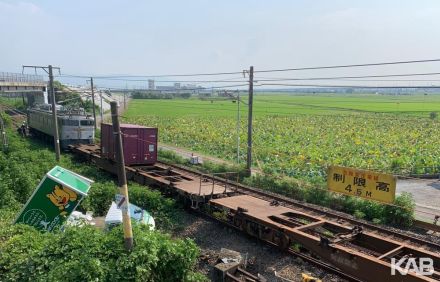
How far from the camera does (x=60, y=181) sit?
377 inches

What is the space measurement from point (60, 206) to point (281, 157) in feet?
68.8

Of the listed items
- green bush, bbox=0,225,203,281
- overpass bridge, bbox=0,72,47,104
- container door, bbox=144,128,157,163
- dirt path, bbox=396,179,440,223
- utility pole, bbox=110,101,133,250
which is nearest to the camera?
green bush, bbox=0,225,203,281

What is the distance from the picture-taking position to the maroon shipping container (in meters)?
20.0

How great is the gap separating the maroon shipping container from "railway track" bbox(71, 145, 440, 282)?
1.78 m

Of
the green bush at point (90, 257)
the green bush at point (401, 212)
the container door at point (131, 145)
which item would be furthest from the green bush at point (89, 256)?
the container door at point (131, 145)

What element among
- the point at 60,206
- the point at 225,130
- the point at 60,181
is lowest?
the point at 225,130

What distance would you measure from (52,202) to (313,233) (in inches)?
279

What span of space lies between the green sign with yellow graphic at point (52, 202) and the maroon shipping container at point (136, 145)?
9977mm

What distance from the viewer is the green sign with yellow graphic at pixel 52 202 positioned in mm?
9602

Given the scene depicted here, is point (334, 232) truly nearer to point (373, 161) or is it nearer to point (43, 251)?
point (43, 251)

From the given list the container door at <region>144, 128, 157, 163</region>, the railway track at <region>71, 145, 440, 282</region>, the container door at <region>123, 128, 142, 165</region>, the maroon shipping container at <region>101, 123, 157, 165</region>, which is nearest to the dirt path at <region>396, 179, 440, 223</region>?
the railway track at <region>71, 145, 440, 282</region>

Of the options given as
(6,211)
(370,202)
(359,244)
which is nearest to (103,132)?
(6,211)

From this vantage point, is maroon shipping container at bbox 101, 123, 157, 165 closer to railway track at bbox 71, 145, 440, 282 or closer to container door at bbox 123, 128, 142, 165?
container door at bbox 123, 128, 142, 165

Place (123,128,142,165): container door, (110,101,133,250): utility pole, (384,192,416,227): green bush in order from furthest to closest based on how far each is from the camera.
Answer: (123,128,142,165): container door → (384,192,416,227): green bush → (110,101,133,250): utility pole
